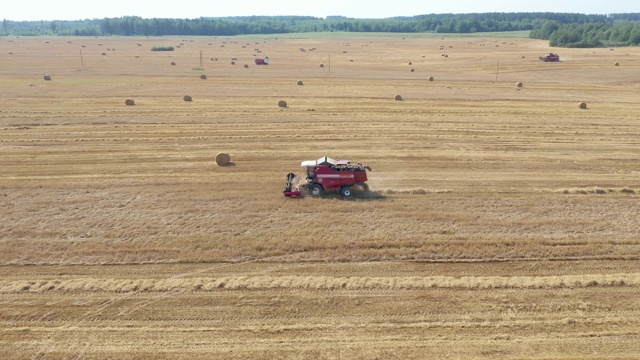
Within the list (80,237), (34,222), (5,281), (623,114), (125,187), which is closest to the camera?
(5,281)

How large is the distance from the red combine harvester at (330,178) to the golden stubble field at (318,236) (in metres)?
0.61

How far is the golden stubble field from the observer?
10.9m

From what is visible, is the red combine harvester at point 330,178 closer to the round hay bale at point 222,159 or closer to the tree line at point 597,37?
the round hay bale at point 222,159

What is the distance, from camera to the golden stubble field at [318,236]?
35.7ft

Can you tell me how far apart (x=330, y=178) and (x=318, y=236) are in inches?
139

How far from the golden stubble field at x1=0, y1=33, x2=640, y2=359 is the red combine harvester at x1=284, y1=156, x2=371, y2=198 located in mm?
606

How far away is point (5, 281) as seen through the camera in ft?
42.3

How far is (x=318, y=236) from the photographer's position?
1528 centimetres

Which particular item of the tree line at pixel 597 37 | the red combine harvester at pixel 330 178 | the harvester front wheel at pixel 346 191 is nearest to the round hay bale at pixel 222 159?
the red combine harvester at pixel 330 178

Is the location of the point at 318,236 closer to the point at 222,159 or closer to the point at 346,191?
the point at 346,191

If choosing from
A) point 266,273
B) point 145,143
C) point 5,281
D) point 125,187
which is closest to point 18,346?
point 5,281

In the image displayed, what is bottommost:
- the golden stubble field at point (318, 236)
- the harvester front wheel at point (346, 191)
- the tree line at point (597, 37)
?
the golden stubble field at point (318, 236)

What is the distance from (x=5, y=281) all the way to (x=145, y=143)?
46.0ft

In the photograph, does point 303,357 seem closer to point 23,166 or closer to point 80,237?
point 80,237
